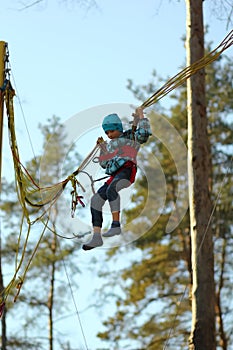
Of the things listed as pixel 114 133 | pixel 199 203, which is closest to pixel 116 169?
pixel 114 133

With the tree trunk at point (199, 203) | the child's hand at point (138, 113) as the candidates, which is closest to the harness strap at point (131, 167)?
the child's hand at point (138, 113)

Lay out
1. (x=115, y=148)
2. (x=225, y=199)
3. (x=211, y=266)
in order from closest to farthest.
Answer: (x=115, y=148) → (x=211, y=266) → (x=225, y=199)

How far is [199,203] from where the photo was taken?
7.87m

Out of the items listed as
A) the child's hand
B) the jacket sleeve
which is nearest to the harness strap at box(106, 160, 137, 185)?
the jacket sleeve

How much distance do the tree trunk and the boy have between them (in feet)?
6.99

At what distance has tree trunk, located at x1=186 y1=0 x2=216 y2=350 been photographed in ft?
24.6

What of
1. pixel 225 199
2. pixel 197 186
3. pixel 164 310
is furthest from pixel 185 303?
pixel 197 186

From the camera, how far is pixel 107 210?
18.5 feet

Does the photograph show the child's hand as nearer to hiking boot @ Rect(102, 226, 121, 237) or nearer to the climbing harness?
the climbing harness

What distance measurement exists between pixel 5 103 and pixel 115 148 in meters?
0.84

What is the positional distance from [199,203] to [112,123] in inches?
95.7

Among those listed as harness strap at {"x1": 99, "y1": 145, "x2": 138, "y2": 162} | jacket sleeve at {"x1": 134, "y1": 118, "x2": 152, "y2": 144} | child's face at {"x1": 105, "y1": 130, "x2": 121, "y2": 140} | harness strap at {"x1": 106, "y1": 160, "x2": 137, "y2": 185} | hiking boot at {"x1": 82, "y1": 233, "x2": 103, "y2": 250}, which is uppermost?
child's face at {"x1": 105, "y1": 130, "x2": 121, "y2": 140}

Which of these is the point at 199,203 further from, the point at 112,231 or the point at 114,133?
the point at 112,231

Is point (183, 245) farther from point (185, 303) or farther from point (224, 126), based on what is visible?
point (224, 126)
